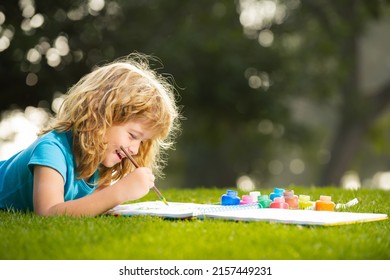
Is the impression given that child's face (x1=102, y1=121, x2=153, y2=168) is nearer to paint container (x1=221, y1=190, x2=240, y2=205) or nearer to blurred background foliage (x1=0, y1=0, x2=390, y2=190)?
paint container (x1=221, y1=190, x2=240, y2=205)

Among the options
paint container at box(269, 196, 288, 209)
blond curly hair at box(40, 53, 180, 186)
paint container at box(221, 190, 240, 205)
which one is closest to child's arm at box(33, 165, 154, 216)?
blond curly hair at box(40, 53, 180, 186)

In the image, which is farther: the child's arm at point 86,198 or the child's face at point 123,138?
the child's face at point 123,138

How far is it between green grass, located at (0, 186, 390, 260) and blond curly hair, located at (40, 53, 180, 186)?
2.59 ft

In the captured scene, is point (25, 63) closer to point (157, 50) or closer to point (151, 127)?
point (157, 50)

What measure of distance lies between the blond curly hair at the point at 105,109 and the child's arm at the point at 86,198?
39 cm

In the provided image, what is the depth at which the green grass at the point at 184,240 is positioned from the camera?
10.4 feet

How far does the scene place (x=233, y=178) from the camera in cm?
2289

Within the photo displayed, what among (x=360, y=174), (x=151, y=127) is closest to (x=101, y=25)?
(x=151, y=127)

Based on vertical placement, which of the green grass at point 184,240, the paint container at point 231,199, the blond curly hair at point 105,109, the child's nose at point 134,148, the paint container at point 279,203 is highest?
the blond curly hair at point 105,109

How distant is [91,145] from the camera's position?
461 centimetres

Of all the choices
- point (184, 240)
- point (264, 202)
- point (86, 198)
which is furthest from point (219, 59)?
point (184, 240)

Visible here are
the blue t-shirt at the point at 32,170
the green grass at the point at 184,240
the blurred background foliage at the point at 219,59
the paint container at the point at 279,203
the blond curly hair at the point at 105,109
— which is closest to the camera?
the green grass at the point at 184,240

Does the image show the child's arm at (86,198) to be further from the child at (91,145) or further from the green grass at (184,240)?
the green grass at (184,240)

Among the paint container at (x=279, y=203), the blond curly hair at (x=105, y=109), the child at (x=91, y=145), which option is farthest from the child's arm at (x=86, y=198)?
the paint container at (x=279, y=203)
